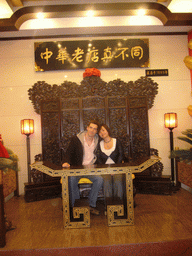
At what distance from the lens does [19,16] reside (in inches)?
142

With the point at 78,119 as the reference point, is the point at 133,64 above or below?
above

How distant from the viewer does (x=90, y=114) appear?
3871 mm

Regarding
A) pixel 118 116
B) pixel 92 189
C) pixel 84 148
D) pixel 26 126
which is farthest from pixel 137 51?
pixel 92 189

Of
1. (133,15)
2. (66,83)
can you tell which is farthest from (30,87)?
(133,15)

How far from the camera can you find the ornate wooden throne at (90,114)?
12.6 feet

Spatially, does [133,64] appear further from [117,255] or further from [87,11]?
[117,255]

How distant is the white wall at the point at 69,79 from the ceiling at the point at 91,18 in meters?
0.29

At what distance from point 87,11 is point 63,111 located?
172 centimetres

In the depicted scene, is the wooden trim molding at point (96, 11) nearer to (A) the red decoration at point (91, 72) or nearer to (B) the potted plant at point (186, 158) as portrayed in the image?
(A) the red decoration at point (91, 72)

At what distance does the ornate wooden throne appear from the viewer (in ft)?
12.6

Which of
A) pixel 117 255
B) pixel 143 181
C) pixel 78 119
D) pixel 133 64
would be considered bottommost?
pixel 117 255

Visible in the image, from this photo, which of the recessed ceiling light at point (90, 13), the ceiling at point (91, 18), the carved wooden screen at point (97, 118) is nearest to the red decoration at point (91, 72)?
the carved wooden screen at point (97, 118)

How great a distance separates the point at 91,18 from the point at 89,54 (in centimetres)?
62

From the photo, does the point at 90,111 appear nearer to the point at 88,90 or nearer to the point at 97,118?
the point at 97,118
